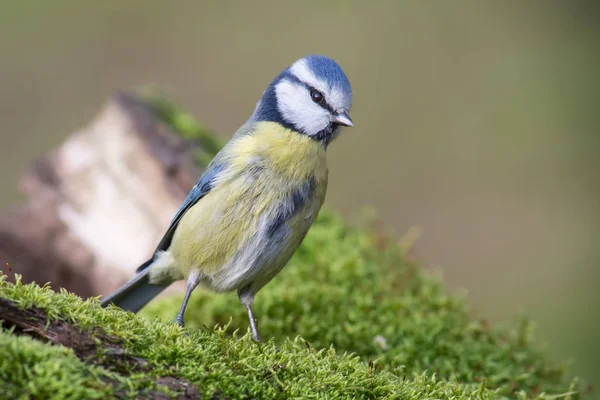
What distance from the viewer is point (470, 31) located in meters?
10.3

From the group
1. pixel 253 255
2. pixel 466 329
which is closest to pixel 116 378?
pixel 253 255

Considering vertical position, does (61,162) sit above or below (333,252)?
below

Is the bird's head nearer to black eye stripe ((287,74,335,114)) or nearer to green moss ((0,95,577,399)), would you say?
black eye stripe ((287,74,335,114))

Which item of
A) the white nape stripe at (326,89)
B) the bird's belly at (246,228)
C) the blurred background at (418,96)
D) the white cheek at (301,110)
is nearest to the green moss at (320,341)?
the bird's belly at (246,228)

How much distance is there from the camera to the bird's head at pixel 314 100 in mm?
2979

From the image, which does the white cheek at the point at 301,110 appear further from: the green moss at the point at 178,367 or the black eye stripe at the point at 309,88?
the green moss at the point at 178,367

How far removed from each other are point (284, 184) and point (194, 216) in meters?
0.49

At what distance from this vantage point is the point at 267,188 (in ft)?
9.52

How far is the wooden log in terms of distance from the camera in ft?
15.1

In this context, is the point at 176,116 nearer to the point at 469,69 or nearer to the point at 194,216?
the point at 194,216

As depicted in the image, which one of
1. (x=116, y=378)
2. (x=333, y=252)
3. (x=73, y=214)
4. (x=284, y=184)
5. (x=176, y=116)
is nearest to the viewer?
(x=116, y=378)

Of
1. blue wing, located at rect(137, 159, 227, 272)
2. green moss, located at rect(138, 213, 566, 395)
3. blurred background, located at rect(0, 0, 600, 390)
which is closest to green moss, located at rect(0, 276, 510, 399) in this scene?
green moss, located at rect(138, 213, 566, 395)

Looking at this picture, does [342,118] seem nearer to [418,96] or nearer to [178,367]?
[178,367]

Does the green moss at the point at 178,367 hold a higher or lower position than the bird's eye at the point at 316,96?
lower
